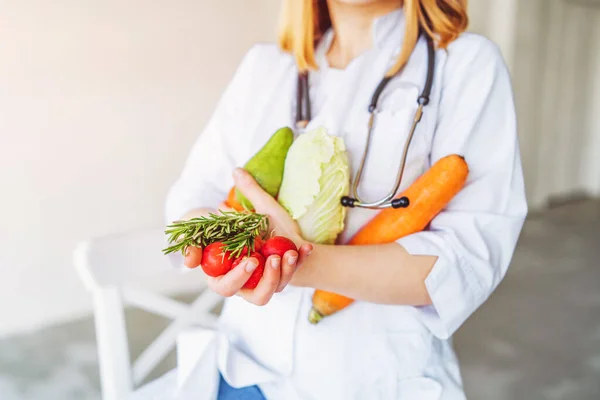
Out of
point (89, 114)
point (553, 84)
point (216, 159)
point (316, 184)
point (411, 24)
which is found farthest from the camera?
point (553, 84)

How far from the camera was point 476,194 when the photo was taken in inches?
24.0

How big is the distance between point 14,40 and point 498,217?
139 cm

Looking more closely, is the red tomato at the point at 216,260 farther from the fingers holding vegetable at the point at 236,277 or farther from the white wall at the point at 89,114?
the white wall at the point at 89,114

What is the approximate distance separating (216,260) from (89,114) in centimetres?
131

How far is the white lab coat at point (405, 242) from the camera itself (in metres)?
→ 0.61

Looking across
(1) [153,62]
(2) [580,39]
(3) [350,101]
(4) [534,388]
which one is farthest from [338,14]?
(2) [580,39]

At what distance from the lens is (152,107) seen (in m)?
1.66

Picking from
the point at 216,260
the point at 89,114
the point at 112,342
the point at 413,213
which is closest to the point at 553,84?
the point at 89,114

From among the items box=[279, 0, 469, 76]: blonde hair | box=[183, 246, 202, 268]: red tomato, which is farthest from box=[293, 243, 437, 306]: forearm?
box=[279, 0, 469, 76]: blonde hair

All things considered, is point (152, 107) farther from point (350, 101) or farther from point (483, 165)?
point (483, 165)

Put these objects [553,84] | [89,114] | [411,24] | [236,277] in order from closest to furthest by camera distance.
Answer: [236,277] → [411,24] → [89,114] → [553,84]

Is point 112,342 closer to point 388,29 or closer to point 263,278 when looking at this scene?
point 263,278

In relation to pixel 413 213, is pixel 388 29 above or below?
above

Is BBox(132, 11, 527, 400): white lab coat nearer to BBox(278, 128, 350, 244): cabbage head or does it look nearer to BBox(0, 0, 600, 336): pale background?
BBox(278, 128, 350, 244): cabbage head
